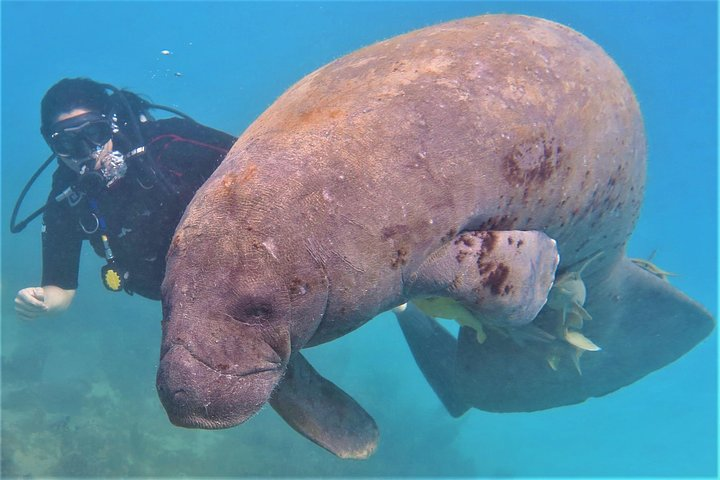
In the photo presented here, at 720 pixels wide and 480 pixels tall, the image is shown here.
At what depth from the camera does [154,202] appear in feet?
16.8

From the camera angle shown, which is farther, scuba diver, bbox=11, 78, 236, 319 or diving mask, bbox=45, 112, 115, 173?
diving mask, bbox=45, 112, 115, 173

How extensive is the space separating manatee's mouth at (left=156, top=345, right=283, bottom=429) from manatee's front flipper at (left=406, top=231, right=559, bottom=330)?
3.34ft

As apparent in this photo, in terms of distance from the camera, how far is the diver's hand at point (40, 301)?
17.9 feet

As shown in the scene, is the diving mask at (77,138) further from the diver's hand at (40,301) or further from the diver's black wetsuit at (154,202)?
the diver's hand at (40,301)

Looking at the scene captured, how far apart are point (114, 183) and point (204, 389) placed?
4.12 metres

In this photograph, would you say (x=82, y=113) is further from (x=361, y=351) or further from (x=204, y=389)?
(x=361, y=351)

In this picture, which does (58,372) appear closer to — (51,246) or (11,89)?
(51,246)

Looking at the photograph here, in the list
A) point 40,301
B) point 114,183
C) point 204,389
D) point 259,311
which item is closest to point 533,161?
point 259,311

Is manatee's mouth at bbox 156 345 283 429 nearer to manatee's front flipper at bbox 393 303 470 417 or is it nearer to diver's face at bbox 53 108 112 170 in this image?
diver's face at bbox 53 108 112 170

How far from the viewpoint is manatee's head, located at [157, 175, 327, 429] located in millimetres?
1960

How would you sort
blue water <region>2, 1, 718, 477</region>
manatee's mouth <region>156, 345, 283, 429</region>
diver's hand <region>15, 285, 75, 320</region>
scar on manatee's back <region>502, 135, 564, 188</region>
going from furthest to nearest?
blue water <region>2, 1, 718, 477</region>, diver's hand <region>15, 285, 75, 320</region>, scar on manatee's back <region>502, 135, 564, 188</region>, manatee's mouth <region>156, 345, 283, 429</region>

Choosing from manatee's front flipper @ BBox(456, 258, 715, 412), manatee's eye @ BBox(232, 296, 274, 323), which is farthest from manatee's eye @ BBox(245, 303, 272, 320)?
manatee's front flipper @ BBox(456, 258, 715, 412)

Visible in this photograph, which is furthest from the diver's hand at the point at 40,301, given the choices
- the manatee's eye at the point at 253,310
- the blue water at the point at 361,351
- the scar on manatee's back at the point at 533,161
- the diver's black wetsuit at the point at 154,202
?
the blue water at the point at 361,351

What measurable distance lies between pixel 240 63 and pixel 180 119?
68561 millimetres
